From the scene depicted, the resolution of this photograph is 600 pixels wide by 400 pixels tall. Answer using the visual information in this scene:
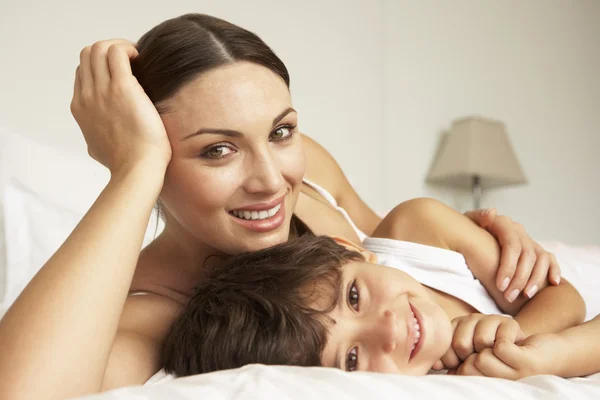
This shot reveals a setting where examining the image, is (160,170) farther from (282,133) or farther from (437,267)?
(437,267)

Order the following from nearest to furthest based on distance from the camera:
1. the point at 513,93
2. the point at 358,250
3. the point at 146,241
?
the point at 358,250, the point at 146,241, the point at 513,93

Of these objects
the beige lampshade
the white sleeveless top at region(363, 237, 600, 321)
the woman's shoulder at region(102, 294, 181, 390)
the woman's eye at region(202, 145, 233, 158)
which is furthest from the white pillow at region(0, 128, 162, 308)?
the beige lampshade

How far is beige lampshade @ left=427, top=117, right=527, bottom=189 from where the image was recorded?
10.8ft

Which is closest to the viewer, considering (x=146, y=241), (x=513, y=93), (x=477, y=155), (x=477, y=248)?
(x=477, y=248)

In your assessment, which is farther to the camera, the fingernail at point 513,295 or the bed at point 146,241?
the fingernail at point 513,295

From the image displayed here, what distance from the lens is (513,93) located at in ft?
12.3

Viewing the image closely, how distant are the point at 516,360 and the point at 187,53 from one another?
0.68 meters

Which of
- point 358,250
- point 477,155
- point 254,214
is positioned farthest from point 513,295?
point 477,155

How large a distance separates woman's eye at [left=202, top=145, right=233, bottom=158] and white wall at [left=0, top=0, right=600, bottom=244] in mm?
1229

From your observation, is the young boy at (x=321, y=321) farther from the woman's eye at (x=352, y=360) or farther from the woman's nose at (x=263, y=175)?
the woman's nose at (x=263, y=175)

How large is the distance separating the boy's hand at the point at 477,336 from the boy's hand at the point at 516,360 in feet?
0.10

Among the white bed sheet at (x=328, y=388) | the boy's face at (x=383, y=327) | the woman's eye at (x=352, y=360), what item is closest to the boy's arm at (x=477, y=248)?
the boy's face at (x=383, y=327)

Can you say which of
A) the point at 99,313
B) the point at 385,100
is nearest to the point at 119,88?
the point at 99,313

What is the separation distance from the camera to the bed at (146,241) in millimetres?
662
